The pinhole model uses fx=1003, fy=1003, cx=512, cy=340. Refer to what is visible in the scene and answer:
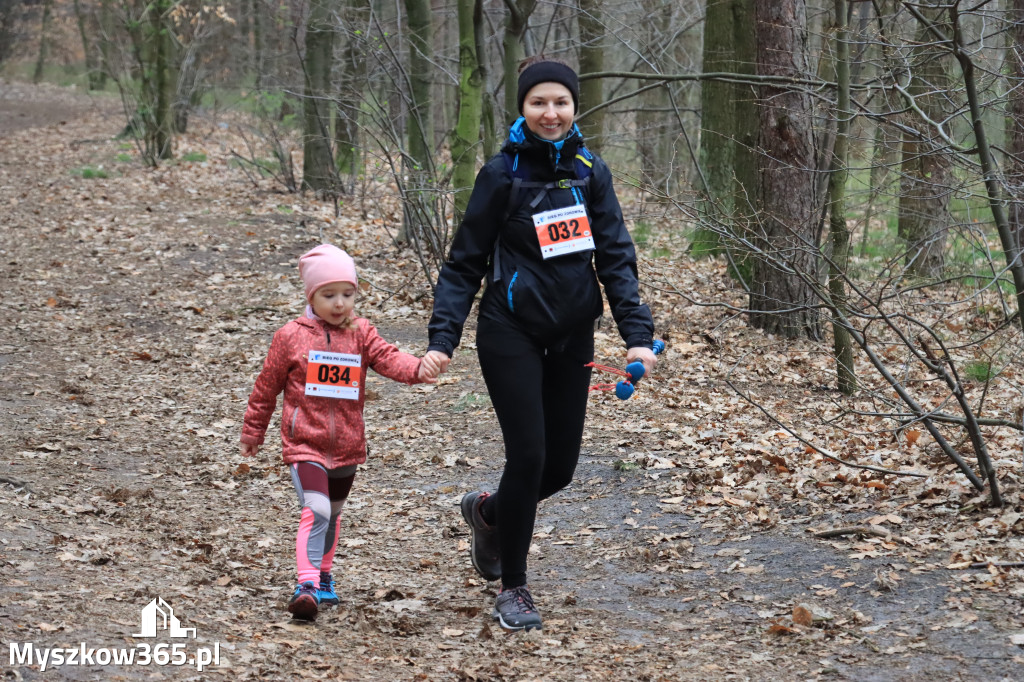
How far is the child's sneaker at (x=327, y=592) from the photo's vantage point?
168 inches

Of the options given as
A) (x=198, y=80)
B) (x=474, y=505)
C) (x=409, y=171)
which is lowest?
(x=474, y=505)

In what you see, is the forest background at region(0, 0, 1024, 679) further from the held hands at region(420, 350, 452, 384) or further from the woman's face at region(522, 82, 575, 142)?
the woman's face at region(522, 82, 575, 142)

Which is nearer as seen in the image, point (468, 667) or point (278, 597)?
point (468, 667)

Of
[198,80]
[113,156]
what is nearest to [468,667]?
[113,156]

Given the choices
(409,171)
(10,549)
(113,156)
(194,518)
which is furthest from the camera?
(113,156)

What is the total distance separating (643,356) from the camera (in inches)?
152

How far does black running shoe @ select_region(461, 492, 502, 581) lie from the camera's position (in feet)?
14.3

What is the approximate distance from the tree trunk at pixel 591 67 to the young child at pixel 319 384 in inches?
292

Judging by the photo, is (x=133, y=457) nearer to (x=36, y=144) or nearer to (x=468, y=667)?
(x=468, y=667)

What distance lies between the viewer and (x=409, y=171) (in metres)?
9.74

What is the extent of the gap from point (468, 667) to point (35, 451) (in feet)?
12.7

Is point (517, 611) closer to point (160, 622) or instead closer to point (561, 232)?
point (160, 622)

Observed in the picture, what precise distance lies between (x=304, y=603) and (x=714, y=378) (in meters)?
5.03

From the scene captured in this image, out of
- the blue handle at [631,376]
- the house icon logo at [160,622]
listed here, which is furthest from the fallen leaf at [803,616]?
the house icon logo at [160,622]
